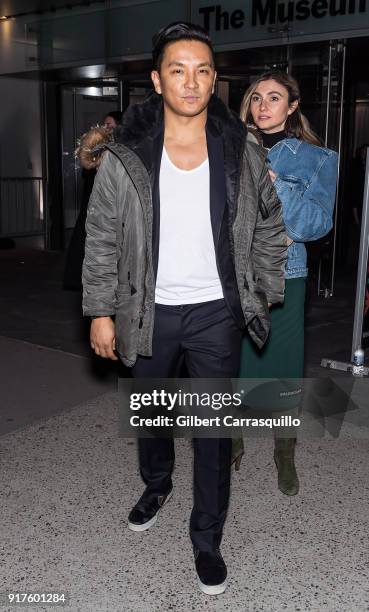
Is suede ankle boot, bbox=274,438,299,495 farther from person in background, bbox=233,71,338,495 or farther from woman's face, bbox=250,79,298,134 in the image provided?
woman's face, bbox=250,79,298,134

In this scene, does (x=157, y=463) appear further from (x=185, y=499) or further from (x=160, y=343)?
(x=160, y=343)

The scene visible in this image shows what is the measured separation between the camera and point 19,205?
1357 cm

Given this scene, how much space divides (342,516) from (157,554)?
0.90 m

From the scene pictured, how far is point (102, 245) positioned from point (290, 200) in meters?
0.94

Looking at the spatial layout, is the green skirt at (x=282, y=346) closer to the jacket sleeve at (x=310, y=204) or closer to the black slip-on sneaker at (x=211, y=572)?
the jacket sleeve at (x=310, y=204)

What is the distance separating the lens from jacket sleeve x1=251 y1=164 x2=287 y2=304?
2.81 m

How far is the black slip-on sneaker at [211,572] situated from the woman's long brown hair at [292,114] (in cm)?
188

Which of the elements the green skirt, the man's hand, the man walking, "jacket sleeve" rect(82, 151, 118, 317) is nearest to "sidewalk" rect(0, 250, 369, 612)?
the man walking

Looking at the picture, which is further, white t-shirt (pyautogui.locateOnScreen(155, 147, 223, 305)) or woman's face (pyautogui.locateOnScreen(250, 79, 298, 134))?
woman's face (pyautogui.locateOnScreen(250, 79, 298, 134))

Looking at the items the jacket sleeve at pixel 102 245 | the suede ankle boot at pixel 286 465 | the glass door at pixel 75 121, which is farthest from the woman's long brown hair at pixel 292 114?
the glass door at pixel 75 121

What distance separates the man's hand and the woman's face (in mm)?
1230

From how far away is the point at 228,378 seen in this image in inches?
110
